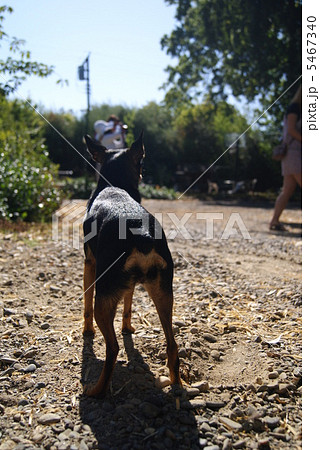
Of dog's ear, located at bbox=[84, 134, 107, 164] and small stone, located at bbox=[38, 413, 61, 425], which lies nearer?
small stone, located at bbox=[38, 413, 61, 425]

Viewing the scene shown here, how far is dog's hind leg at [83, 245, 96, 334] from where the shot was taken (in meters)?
3.19

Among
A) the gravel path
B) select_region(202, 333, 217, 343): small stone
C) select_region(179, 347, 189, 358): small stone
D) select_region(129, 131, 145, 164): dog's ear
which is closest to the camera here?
the gravel path

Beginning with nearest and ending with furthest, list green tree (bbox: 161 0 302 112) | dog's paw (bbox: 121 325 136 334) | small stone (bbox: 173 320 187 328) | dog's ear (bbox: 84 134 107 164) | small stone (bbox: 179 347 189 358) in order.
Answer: small stone (bbox: 179 347 189 358) < dog's paw (bbox: 121 325 136 334) < small stone (bbox: 173 320 187 328) < dog's ear (bbox: 84 134 107 164) < green tree (bbox: 161 0 302 112)

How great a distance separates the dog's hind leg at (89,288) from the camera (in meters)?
3.19

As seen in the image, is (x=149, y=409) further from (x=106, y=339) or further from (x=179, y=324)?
(x=179, y=324)

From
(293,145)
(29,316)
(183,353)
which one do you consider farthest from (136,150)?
(293,145)

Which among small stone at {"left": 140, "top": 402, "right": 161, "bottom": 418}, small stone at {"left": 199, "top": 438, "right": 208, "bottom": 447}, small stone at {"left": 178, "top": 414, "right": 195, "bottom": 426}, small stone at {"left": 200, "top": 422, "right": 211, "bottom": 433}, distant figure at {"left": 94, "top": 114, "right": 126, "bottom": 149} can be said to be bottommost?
small stone at {"left": 199, "top": 438, "right": 208, "bottom": 447}

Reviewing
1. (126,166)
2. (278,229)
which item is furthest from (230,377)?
(278,229)

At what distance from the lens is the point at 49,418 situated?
214 cm

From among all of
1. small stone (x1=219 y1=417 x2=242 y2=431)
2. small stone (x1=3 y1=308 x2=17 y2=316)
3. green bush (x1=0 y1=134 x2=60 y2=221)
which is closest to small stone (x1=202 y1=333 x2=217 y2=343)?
small stone (x1=219 y1=417 x2=242 y2=431)

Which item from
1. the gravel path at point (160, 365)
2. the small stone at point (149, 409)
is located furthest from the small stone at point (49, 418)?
the small stone at point (149, 409)

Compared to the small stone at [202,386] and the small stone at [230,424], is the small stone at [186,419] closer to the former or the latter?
the small stone at [230,424]

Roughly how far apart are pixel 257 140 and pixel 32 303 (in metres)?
21.2

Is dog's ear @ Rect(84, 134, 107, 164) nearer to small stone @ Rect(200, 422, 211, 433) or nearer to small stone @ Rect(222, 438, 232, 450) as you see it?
small stone @ Rect(200, 422, 211, 433)
